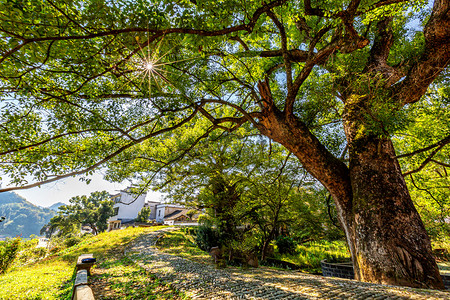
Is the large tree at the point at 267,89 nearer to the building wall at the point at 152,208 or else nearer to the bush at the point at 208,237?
the bush at the point at 208,237

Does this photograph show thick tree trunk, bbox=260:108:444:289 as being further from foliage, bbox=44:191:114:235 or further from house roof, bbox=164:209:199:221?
house roof, bbox=164:209:199:221

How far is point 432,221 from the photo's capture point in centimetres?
873

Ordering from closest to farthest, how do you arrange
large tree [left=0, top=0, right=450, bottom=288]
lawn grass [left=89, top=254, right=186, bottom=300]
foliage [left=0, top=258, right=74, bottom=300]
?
large tree [left=0, top=0, right=450, bottom=288] → lawn grass [left=89, top=254, right=186, bottom=300] → foliage [left=0, top=258, right=74, bottom=300]

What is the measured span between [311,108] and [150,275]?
6514 millimetres

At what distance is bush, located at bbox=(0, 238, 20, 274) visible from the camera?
7.06 m

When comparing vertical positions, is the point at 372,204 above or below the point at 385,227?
above

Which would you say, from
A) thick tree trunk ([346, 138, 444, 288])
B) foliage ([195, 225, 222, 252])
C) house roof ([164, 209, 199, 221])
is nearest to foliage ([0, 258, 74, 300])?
thick tree trunk ([346, 138, 444, 288])

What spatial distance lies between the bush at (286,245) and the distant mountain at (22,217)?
548ft

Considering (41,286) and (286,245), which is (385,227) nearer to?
(41,286)

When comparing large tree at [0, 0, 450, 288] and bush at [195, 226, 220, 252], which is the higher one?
large tree at [0, 0, 450, 288]

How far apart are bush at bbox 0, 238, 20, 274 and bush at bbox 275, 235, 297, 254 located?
42.5 feet

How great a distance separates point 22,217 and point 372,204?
221 m

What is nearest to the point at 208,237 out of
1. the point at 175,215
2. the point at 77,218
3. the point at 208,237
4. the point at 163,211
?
the point at 208,237

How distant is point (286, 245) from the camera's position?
12469mm
